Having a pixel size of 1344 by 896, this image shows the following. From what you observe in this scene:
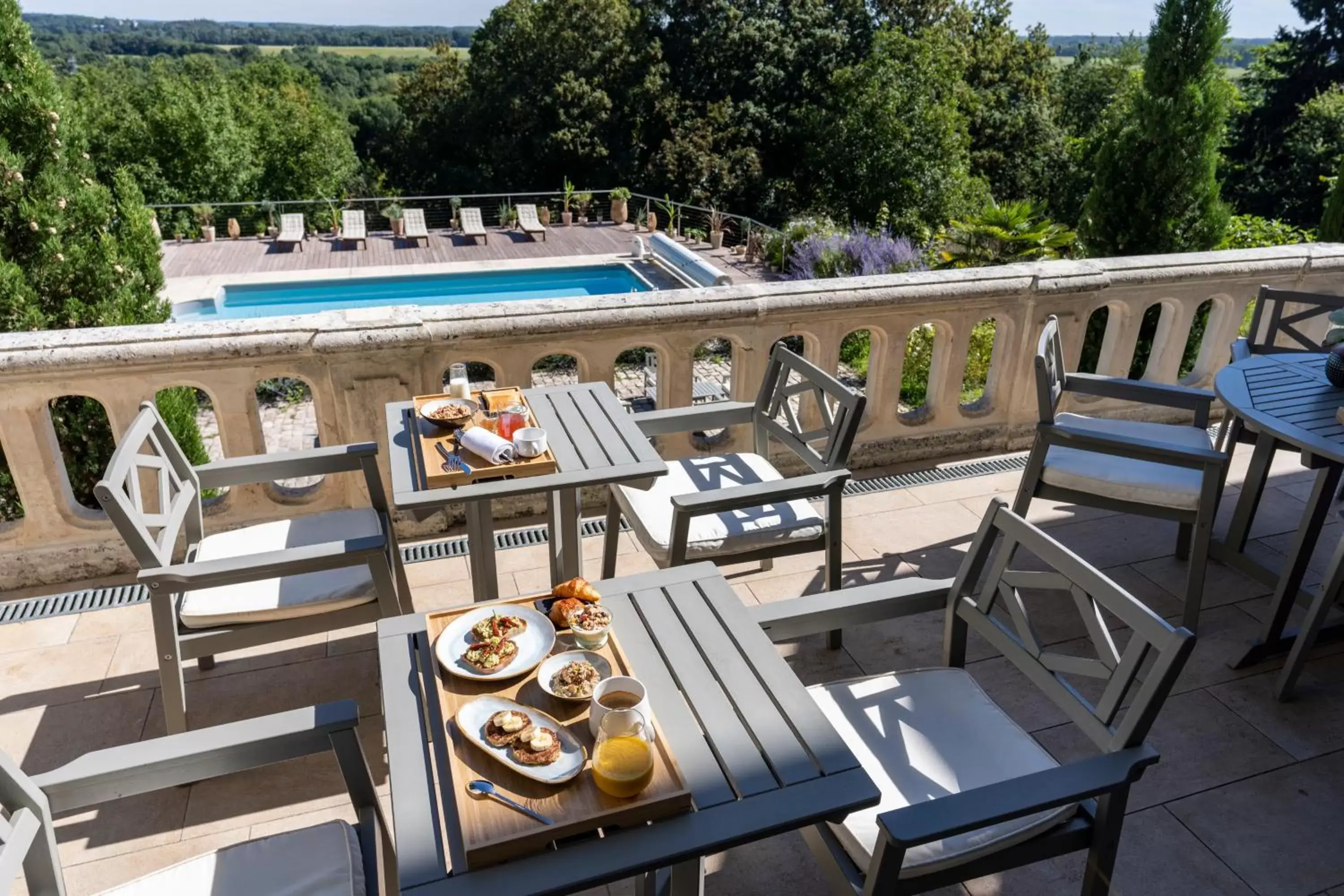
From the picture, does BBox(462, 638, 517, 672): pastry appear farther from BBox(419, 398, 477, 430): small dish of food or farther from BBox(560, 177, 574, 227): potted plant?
BBox(560, 177, 574, 227): potted plant

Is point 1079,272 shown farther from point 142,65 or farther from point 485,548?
point 142,65

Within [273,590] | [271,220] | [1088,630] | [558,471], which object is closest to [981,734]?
[1088,630]

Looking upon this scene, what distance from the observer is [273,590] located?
2.42 m

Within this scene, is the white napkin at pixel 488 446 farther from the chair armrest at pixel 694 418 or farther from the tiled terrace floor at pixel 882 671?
the tiled terrace floor at pixel 882 671

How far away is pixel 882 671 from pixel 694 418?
101 cm

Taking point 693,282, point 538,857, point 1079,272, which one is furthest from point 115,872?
point 693,282

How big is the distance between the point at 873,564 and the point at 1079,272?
163 cm

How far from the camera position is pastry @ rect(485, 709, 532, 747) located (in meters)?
1.53

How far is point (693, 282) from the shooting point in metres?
16.3

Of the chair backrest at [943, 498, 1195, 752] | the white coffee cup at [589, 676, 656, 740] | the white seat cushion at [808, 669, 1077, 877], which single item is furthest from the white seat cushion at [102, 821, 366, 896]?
the chair backrest at [943, 498, 1195, 752]

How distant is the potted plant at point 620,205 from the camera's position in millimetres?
20906

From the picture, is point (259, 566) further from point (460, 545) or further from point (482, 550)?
point (460, 545)

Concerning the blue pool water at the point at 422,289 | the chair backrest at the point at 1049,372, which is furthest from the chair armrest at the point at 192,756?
the blue pool water at the point at 422,289

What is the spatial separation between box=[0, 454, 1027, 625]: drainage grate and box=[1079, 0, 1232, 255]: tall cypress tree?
17.2ft
